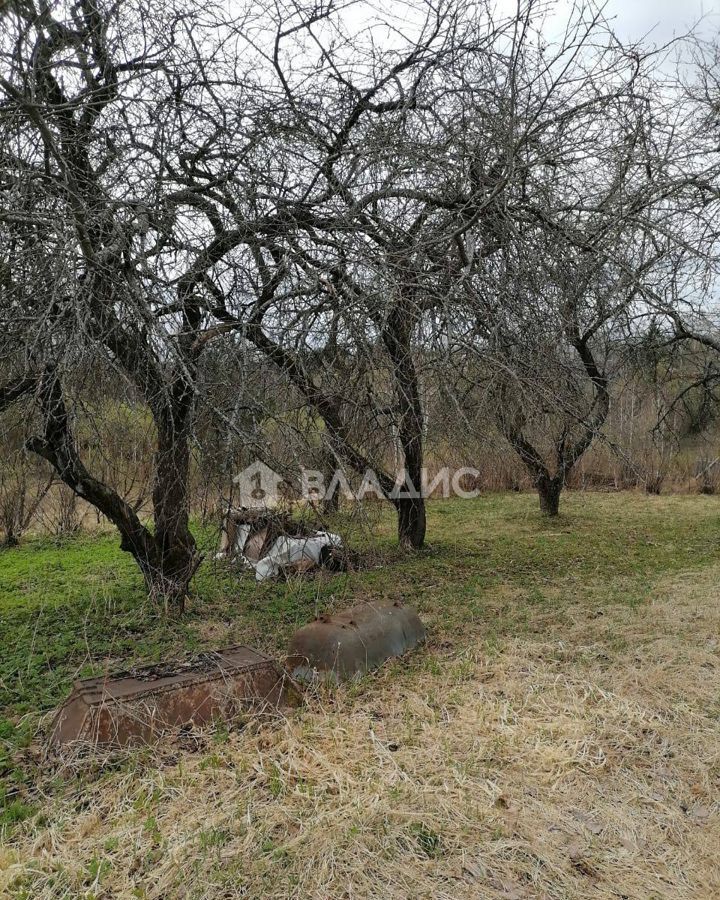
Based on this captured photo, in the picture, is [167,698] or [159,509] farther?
[159,509]

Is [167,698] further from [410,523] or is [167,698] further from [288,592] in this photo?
[410,523]

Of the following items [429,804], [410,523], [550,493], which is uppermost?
[550,493]

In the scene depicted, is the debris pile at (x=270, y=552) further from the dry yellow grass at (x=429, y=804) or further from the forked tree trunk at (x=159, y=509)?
the dry yellow grass at (x=429, y=804)

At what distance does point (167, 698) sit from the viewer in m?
3.33

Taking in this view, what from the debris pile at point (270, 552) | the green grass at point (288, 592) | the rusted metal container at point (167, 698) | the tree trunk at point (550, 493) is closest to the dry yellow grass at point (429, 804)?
the rusted metal container at point (167, 698)

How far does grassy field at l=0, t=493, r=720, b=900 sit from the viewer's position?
2.35 meters

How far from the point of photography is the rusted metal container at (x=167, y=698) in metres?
3.14

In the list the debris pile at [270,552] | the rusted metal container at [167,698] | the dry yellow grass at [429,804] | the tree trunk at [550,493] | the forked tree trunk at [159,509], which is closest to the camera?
the dry yellow grass at [429,804]

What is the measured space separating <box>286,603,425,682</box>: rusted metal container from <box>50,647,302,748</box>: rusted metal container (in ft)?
1.03

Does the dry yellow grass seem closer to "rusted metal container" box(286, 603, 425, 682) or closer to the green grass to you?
"rusted metal container" box(286, 603, 425, 682)

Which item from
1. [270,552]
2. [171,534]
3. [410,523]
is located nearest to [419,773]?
[171,534]

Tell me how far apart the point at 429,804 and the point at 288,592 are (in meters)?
3.79

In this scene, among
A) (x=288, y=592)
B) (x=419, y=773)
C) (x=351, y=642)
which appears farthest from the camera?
(x=288, y=592)

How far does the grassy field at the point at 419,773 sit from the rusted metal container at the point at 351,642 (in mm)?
127
